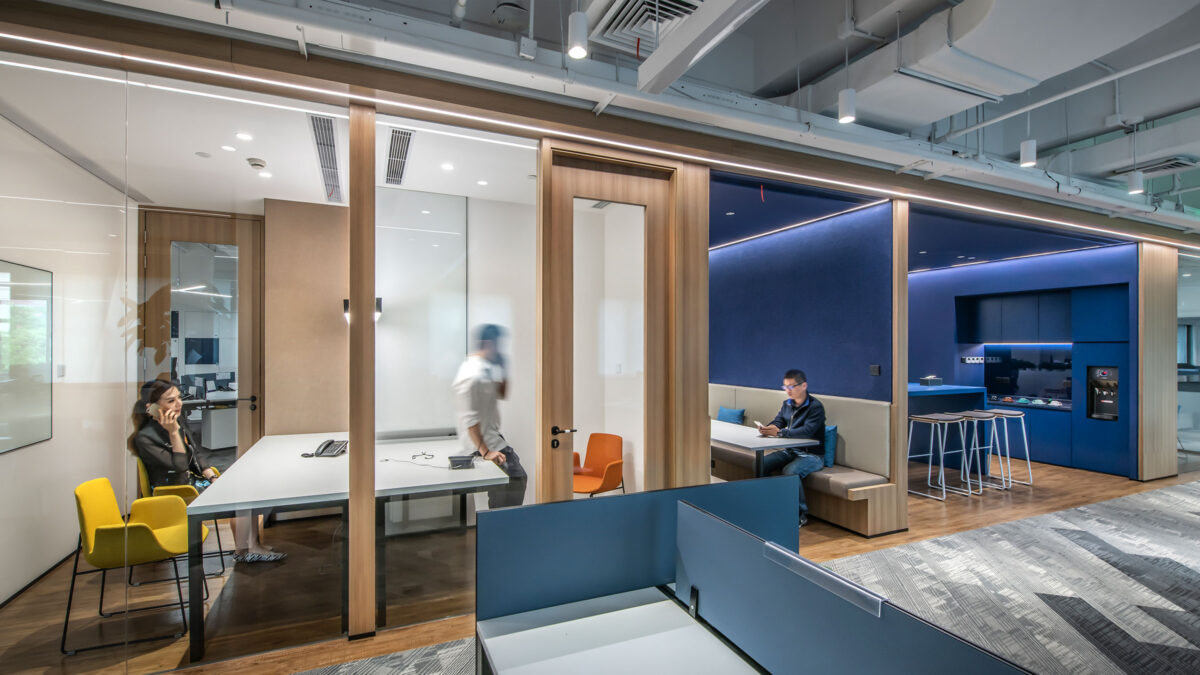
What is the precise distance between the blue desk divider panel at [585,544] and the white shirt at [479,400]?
1.55 meters

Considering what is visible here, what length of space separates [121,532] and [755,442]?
4.36m

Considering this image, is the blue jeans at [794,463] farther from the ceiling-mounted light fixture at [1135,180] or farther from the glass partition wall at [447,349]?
the ceiling-mounted light fixture at [1135,180]

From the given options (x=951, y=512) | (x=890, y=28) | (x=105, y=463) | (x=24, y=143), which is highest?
(x=890, y=28)

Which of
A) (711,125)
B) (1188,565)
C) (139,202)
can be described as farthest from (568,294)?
(1188,565)

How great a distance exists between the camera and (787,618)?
147 centimetres

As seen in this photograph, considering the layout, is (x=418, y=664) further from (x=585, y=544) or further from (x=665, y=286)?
(x=665, y=286)

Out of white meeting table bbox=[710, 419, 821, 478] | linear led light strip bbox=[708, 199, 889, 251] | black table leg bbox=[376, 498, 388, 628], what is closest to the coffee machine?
linear led light strip bbox=[708, 199, 889, 251]

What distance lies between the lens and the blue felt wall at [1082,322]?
6.88m

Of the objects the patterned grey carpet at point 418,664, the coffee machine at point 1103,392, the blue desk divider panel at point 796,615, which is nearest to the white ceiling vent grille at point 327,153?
the patterned grey carpet at point 418,664

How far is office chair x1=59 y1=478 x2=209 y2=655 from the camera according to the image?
2602mm

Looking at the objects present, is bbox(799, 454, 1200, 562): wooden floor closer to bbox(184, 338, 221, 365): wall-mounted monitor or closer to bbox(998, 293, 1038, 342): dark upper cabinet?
bbox(998, 293, 1038, 342): dark upper cabinet

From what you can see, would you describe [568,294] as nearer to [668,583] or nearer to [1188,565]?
[668,583]

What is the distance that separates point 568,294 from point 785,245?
4053 mm

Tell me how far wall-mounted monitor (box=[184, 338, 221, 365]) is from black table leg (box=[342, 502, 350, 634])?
3.57 ft
